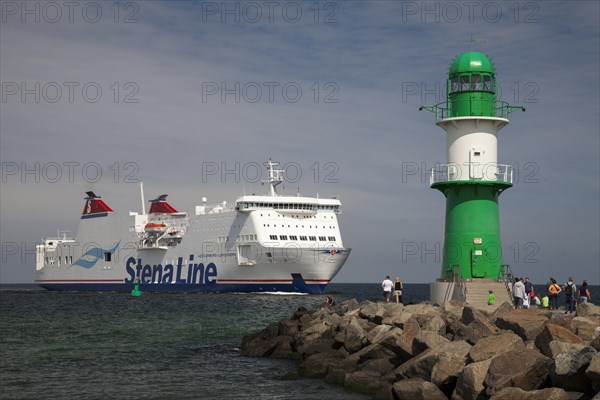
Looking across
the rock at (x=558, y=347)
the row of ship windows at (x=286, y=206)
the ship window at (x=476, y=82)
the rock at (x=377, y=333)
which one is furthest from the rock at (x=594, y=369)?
the row of ship windows at (x=286, y=206)

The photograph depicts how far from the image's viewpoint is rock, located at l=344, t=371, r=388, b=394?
494 inches

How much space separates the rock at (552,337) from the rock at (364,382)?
2698mm

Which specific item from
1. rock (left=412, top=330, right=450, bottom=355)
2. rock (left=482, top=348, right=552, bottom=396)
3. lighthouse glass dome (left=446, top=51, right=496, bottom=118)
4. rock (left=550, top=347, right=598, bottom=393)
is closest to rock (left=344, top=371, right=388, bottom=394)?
rock (left=412, top=330, right=450, bottom=355)

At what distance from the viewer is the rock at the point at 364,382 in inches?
494

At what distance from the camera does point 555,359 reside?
30.2 feet

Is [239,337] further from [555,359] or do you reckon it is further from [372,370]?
[555,359]

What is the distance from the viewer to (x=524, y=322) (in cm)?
1304

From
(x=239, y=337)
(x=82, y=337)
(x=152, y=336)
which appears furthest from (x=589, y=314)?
(x=82, y=337)

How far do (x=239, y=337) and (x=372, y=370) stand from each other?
32.3 ft

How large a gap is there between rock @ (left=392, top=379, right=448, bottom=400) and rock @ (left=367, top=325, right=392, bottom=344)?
314 centimetres

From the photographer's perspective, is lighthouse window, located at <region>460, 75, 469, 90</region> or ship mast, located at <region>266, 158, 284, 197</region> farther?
ship mast, located at <region>266, 158, 284, 197</region>

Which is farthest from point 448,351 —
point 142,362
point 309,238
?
point 309,238

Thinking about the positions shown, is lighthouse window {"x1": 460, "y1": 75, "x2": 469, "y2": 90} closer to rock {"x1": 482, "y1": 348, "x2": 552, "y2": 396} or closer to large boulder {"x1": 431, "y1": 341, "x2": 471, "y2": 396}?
large boulder {"x1": 431, "y1": 341, "x2": 471, "y2": 396}

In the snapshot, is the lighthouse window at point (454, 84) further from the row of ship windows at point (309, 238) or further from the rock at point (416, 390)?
the row of ship windows at point (309, 238)
